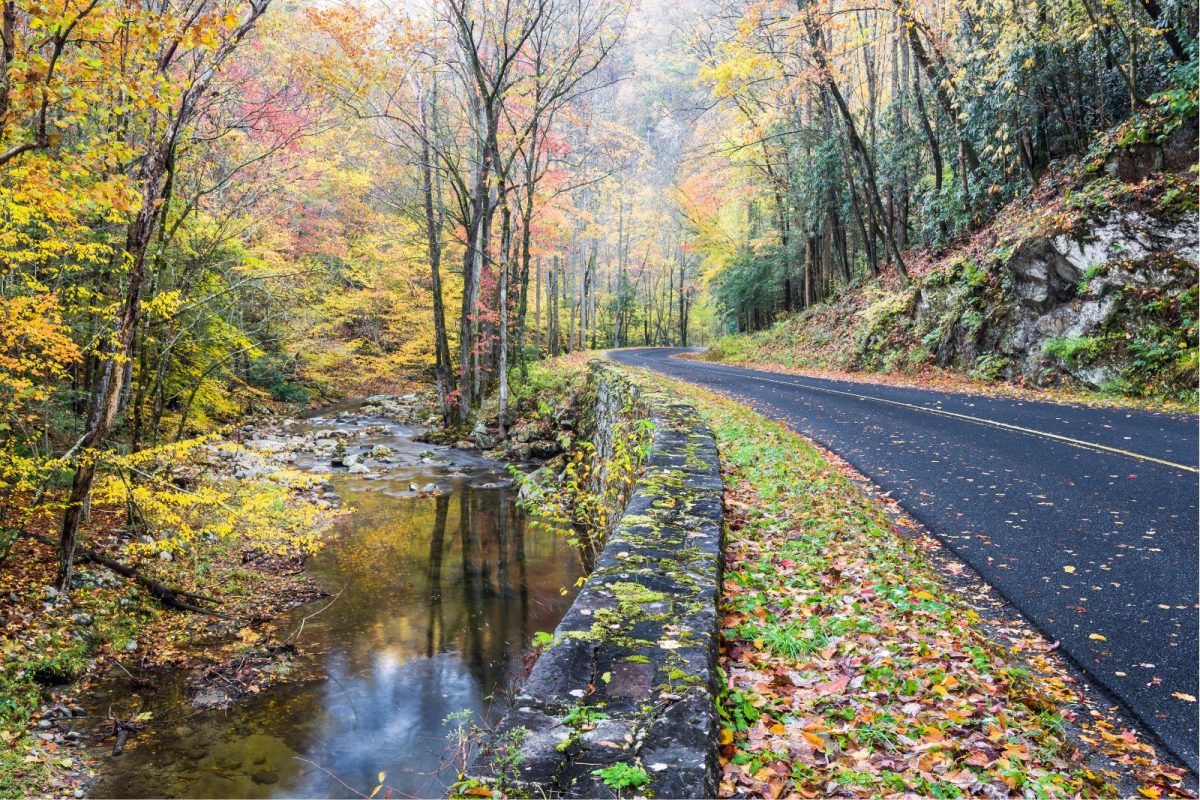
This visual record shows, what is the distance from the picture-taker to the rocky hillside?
1202 centimetres

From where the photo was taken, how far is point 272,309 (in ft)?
51.8

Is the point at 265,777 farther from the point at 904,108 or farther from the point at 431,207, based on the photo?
the point at 904,108

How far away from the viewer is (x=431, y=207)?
1767 centimetres

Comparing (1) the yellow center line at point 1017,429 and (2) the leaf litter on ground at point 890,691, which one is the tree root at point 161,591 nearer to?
(2) the leaf litter on ground at point 890,691

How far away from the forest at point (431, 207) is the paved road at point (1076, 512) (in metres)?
4.46

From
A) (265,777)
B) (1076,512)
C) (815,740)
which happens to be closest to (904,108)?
(1076,512)

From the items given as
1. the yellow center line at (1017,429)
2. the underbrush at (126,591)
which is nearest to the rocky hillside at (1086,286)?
the yellow center line at (1017,429)

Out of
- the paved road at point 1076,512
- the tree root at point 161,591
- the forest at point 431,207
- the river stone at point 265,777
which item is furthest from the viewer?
the tree root at point 161,591

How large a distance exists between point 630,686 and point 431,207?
17.0 metres

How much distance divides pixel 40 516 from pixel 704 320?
167ft

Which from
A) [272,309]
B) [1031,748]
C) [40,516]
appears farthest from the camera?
[272,309]

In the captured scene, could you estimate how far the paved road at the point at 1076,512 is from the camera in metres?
3.47

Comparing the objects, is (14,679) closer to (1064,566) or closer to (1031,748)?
(1031,748)

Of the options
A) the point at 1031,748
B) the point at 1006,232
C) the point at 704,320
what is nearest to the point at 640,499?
the point at 1031,748
